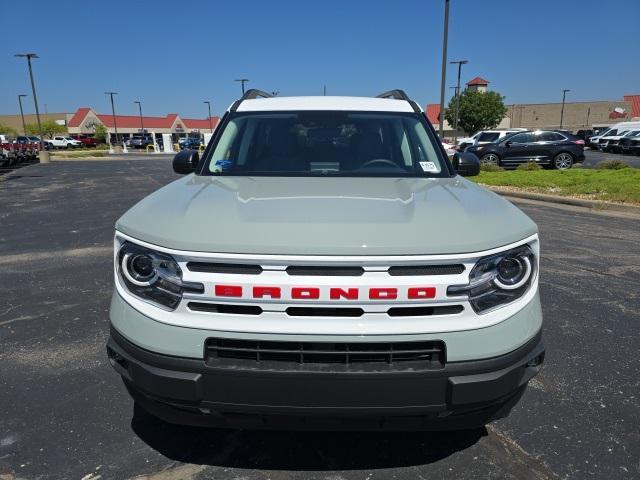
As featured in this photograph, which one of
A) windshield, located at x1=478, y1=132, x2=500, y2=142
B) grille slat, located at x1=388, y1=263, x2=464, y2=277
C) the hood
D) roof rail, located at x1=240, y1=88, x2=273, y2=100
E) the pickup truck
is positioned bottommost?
the pickup truck

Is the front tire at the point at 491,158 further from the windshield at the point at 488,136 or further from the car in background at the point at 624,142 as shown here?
the car in background at the point at 624,142

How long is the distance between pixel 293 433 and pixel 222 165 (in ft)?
6.00

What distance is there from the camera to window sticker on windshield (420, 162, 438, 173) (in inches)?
129

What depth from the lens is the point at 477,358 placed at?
6.12 feet

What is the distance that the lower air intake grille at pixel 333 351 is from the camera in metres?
1.85

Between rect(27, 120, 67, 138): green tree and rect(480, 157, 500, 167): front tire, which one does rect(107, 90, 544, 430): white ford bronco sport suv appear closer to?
rect(480, 157, 500, 167): front tire

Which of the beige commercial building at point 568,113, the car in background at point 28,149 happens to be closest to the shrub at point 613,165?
the car in background at point 28,149

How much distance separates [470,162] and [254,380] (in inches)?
103

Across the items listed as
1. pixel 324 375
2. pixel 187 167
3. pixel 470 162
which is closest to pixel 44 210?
pixel 187 167

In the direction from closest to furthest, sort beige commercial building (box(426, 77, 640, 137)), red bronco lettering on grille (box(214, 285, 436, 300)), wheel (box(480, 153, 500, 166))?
red bronco lettering on grille (box(214, 285, 436, 300))
wheel (box(480, 153, 500, 166))
beige commercial building (box(426, 77, 640, 137))

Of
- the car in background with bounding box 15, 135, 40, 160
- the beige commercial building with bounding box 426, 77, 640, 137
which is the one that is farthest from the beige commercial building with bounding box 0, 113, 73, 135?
the car in background with bounding box 15, 135, 40, 160

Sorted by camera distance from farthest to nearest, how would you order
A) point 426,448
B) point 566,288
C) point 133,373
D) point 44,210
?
point 44,210 → point 566,288 → point 426,448 → point 133,373

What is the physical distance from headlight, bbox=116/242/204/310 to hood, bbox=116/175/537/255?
0.07m

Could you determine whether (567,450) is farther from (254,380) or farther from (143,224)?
(143,224)
